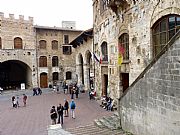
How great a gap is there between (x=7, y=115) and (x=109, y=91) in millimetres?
8126

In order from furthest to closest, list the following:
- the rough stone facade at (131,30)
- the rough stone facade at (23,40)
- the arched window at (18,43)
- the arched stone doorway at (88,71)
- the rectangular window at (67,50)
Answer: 1. the rectangular window at (67,50)
2. the arched window at (18,43)
3. the rough stone facade at (23,40)
4. the arched stone doorway at (88,71)
5. the rough stone facade at (131,30)

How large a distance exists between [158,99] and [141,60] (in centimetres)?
534

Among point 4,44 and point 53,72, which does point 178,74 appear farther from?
point 53,72

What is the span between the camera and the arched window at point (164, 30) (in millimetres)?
9763

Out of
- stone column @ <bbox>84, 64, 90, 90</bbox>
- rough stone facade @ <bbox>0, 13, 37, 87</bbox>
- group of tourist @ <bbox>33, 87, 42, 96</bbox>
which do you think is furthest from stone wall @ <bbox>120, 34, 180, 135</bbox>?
rough stone facade @ <bbox>0, 13, 37, 87</bbox>

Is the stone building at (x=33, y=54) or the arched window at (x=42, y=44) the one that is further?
the arched window at (x=42, y=44)

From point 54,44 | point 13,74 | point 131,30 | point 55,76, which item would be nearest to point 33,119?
point 131,30

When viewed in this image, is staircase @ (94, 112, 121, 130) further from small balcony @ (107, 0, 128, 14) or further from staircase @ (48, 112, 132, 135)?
small balcony @ (107, 0, 128, 14)

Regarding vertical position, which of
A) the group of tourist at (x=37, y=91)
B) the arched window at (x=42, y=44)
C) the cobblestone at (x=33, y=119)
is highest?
the arched window at (x=42, y=44)

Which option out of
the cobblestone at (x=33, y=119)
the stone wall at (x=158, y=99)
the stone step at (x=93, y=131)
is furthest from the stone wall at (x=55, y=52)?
the stone wall at (x=158, y=99)

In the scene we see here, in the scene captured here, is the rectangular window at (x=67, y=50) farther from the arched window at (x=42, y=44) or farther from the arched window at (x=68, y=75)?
the arched window at (x=42, y=44)

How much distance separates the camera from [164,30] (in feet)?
34.3

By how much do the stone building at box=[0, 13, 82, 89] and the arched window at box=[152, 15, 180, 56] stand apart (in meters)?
22.4

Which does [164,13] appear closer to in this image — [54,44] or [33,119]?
[33,119]
